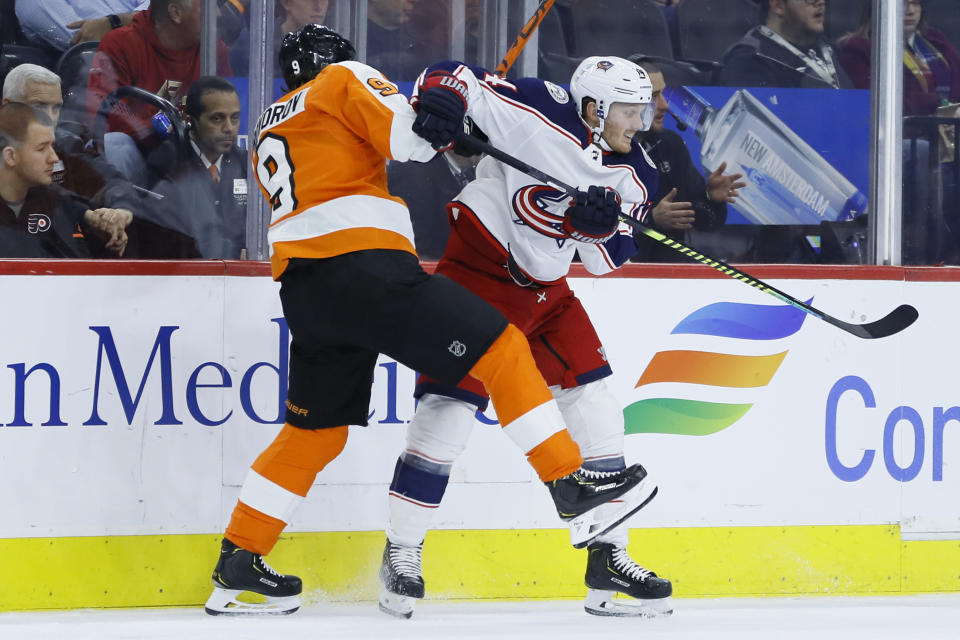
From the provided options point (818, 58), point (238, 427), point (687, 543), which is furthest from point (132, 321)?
point (818, 58)

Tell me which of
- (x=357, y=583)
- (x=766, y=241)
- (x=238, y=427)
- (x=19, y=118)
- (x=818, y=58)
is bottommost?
(x=357, y=583)

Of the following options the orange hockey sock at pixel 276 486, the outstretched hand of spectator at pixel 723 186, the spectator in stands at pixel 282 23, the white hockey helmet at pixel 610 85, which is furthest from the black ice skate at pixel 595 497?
the spectator in stands at pixel 282 23

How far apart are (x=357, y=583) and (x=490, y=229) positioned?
0.88 m

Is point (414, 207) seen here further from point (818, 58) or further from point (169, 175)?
point (818, 58)

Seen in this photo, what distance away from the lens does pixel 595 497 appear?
194 cm

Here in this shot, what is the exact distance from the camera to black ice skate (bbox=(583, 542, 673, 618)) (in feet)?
7.34

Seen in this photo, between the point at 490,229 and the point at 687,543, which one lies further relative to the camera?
the point at 687,543

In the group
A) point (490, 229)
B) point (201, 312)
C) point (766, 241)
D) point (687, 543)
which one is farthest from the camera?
point (766, 241)

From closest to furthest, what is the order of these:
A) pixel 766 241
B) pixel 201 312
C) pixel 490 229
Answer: pixel 490 229
pixel 201 312
pixel 766 241

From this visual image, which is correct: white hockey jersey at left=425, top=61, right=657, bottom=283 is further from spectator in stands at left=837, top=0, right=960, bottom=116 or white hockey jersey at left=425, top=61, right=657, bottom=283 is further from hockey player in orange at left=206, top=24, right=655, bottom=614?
spectator in stands at left=837, top=0, right=960, bottom=116

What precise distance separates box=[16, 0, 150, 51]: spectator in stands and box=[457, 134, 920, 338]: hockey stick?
1063 millimetres

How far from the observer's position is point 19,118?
250cm

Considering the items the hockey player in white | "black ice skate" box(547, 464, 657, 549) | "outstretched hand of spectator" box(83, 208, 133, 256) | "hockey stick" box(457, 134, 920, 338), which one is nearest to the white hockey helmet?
the hockey player in white

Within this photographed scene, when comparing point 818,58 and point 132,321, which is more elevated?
point 818,58
